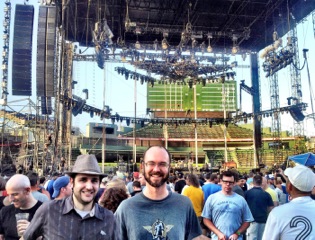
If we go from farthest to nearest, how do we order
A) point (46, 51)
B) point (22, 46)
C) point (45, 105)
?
point (45, 105), point (22, 46), point (46, 51)

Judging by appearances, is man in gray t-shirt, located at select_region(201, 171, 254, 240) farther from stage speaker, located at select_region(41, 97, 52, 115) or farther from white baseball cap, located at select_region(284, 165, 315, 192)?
stage speaker, located at select_region(41, 97, 52, 115)

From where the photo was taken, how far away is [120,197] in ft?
11.0

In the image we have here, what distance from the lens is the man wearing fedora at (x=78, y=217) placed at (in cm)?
220

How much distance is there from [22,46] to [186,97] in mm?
26928

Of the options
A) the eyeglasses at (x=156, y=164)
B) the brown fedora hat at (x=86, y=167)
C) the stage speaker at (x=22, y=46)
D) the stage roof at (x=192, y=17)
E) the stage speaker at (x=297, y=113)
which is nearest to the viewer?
Answer: the brown fedora hat at (x=86, y=167)

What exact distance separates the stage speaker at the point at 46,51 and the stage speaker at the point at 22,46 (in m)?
1.35

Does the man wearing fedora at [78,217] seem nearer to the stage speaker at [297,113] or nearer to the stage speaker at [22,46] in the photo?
the stage speaker at [22,46]

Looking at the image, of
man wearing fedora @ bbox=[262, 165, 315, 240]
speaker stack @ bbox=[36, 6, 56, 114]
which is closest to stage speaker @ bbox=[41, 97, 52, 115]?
speaker stack @ bbox=[36, 6, 56, 114]

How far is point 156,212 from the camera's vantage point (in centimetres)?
242

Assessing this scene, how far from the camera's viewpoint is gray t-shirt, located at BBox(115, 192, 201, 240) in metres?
2.37

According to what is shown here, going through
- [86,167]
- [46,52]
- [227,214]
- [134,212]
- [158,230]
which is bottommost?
[227,214]

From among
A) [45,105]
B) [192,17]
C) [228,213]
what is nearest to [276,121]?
[192,17]

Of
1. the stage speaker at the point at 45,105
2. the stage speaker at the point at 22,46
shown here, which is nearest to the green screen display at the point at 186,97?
the stage speaker at the point at 45,105

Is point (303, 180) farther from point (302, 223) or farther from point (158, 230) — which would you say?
point (158, 230)
